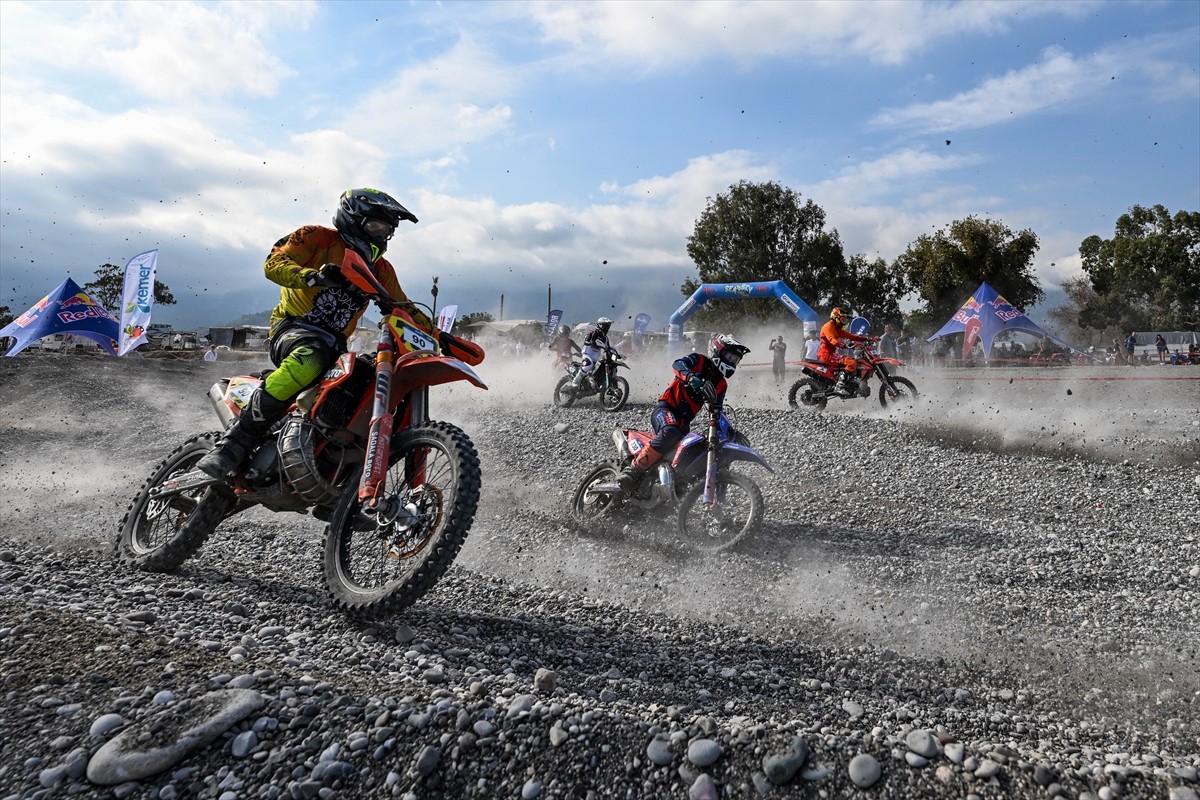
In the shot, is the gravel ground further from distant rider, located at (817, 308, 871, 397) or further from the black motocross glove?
distant rider, located at (817, 308, 871, 397)

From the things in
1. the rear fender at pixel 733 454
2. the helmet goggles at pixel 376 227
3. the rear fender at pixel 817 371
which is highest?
the helmet goggles at pixel 376 227

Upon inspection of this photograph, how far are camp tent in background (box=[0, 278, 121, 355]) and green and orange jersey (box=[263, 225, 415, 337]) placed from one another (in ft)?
58.5

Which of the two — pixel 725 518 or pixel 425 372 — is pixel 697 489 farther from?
pixel 425 372

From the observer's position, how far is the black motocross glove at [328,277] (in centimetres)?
424

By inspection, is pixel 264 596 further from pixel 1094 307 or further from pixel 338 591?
pixel 1094 307

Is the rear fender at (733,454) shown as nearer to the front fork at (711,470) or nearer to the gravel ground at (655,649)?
the front fork at (711,470)

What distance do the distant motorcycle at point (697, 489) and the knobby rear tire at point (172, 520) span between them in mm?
3950

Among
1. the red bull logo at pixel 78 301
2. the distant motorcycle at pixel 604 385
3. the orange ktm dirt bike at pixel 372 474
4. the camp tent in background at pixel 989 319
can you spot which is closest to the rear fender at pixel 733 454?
the orange ktm dirt bike at pixel 372 474

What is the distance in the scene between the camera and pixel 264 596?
4.68 metres

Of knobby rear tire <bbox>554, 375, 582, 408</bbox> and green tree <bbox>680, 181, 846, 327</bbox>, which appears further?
green tree <bbox>680, 181, 846, 327</bbox>

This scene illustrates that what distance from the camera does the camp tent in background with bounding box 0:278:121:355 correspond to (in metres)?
18.7

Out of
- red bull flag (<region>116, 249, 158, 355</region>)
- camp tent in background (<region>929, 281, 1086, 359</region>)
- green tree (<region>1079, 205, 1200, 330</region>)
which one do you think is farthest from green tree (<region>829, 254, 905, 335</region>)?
red bull flag (<region>116, 249, 158, 355</region>)

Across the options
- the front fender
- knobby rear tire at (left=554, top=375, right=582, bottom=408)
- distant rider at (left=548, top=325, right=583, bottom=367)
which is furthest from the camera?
distant rider at (left=548, top=325, right=583, bottom=367)

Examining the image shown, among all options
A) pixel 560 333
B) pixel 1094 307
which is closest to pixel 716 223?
pixel 1094 307
